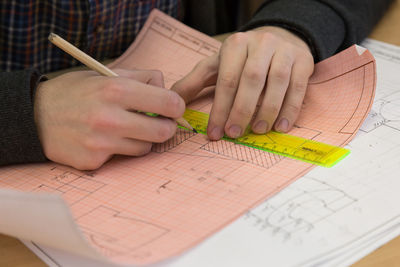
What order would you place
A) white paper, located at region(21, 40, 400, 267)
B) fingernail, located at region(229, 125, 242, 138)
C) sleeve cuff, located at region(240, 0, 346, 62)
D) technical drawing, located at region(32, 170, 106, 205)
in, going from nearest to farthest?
white paper, located at region(21, 40, 400, 267)
technical drawing, located at region(32, 170, 106, 205)
fingernail, located at region(229, 125, 242, 138)
sleeve cuff, located at region(240, 0, 346, 62)

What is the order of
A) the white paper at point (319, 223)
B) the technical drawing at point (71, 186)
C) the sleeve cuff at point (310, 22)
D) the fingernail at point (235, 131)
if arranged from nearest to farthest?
the white paper at point (319, 223) → the technical drawing at point (71, 186) → the fingernail at point (235, 131) → the sleeve cuff at point (310, 22)

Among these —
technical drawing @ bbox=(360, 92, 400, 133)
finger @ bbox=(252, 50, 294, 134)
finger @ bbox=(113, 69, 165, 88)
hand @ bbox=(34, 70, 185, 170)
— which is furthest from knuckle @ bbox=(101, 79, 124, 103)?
technical drawing @ bbox=(360, 92, 400, 133)

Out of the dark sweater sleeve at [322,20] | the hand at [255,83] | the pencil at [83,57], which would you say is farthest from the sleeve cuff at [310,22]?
the pencil at [83,57]

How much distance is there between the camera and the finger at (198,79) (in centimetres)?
76

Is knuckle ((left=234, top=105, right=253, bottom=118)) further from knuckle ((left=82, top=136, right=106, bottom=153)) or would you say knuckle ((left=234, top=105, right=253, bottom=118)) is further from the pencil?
knuckle ((left=82, top=136, right=106, bottom=153))

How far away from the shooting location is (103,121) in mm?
599

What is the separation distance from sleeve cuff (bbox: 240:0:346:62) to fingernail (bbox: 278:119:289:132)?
0.70ft

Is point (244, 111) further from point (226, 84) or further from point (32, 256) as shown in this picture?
point (32, 256)

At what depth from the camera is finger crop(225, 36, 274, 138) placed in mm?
667

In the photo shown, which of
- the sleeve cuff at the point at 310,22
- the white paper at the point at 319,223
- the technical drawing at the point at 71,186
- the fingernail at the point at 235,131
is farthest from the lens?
the sleeve cuff at the point at 310,22

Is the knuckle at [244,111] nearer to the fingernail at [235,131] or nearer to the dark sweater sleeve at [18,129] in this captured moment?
the fingernail at [235,131]

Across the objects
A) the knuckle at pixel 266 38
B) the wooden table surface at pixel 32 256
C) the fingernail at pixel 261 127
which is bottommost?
the wooden table surface at pixel 32 256

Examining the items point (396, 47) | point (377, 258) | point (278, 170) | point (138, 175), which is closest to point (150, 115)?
point (138, 175)

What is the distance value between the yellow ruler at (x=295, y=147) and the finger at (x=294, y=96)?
2 cm
